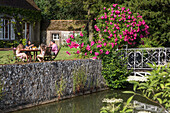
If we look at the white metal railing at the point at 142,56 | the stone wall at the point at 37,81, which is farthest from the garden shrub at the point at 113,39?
the stone wall at the point at 37,81

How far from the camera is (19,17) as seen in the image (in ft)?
79.0

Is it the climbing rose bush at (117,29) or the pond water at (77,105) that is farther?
the climbing rose bush at (117,29)

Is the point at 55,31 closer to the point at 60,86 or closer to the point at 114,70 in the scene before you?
the point at 114,70

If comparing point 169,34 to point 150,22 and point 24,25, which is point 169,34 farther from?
point 24,25

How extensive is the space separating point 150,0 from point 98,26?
620cm

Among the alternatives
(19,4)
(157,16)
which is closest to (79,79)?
(157,16)

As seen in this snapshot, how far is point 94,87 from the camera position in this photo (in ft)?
39.0

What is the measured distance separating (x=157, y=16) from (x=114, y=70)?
833cm

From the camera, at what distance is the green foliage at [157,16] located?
18547 millimetres

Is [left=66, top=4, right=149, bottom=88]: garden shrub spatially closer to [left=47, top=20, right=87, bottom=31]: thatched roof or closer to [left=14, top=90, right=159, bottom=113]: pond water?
[left=14, top=90, right=159, bottom=113]: pond water

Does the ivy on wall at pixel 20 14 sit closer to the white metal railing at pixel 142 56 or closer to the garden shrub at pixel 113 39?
the garden shrub at pixel 113 39

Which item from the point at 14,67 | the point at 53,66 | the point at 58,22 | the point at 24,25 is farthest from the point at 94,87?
the point at 58,22

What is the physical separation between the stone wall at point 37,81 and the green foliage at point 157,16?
8.53 meters

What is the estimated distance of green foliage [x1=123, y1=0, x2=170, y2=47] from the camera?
60.8 ft
